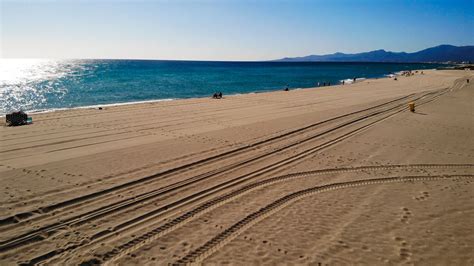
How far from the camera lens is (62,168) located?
10.2 metres

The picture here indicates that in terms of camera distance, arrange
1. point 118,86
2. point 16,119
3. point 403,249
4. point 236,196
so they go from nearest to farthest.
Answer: point 403,249, point 236,196, point 16,119, point 118,86

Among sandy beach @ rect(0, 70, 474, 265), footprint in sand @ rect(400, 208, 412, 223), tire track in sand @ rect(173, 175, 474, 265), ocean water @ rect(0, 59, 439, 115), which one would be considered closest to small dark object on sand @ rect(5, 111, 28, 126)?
sandy beach @ rect(0, 70, 474, 265)

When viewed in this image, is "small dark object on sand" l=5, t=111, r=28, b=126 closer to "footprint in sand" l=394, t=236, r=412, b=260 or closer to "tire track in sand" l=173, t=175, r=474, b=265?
"tire track in sand" l=173, t=175, r=474, b=265

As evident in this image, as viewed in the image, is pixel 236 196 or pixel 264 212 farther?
pixel 236 196

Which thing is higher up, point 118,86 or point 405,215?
point 118,86

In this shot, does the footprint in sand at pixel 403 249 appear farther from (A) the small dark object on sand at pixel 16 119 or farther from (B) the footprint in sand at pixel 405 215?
(A) the small dark object on sand at pixel 16 119

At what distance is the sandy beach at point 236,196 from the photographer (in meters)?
5.88

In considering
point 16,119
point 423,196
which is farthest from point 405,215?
point 16,119

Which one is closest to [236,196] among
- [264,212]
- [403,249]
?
[264,212]

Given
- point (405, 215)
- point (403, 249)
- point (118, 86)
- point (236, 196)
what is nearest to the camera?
point (403, 249)

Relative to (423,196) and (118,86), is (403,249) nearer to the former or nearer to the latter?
(423,196)

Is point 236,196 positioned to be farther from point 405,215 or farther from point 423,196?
point 423,196

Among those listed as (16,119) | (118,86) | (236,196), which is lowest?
(236,196)

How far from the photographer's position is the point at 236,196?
323 inches
